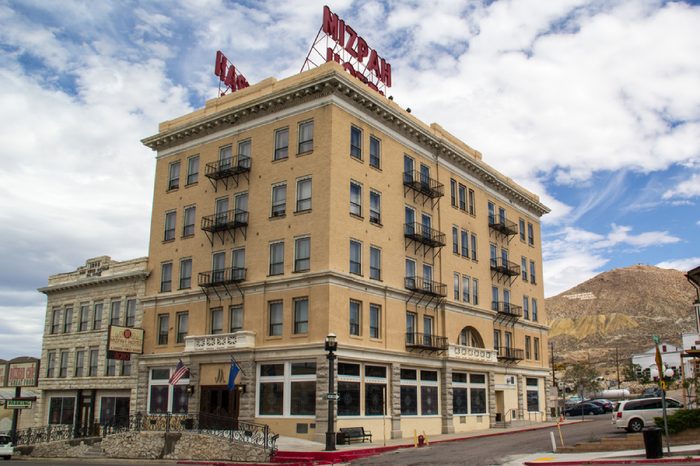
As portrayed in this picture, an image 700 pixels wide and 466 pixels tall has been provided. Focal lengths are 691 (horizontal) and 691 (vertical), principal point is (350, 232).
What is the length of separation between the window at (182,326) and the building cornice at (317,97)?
12463 mm

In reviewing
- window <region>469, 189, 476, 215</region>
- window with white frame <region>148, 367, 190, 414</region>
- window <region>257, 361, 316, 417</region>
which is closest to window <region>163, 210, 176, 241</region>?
window with white frame <region>148, 367, 190, 414</region>

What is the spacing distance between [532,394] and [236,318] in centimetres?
3150

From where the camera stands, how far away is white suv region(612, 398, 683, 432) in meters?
38.2

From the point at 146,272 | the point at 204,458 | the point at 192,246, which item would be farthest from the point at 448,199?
the point at 204,458

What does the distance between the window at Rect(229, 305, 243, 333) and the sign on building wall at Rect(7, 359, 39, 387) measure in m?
23.0

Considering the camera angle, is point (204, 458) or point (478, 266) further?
point (478, 266)

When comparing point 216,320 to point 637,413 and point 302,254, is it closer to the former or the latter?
point 302,254

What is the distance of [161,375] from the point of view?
46656 millimetres

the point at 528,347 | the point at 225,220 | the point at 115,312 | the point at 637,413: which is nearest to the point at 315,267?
the point at 225,220

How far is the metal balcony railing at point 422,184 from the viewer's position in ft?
155

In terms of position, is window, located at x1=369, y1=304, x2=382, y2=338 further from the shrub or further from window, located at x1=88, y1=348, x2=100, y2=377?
window, located at x1=88, y1=348, x2=100, y2=377

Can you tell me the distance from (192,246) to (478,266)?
890 inches

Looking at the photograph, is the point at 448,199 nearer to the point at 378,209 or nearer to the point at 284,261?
the point at 378,209

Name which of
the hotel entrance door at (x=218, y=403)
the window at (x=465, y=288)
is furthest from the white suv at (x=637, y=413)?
the hotel entrance door at (x=218, y=403)
